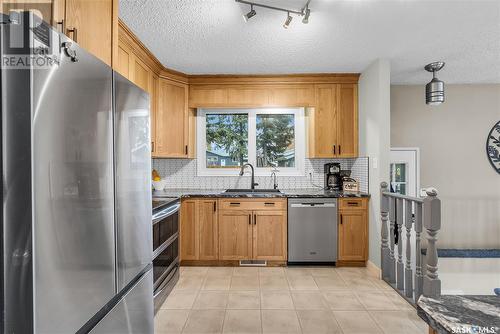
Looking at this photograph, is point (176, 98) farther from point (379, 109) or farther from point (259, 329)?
point (259, 329)

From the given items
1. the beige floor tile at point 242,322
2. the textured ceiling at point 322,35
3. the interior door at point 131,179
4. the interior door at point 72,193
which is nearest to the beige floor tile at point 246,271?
the beige floor tile at point 242,322

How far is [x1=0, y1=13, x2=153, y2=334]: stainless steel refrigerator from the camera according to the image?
76 cm

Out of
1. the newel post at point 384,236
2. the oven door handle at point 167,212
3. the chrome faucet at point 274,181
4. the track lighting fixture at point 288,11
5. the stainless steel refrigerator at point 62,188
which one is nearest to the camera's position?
the stainless steel refrigerator at point 62,188

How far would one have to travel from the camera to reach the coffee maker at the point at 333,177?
395cm

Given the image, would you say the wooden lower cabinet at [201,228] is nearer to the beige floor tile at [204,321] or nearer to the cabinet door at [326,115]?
the beige floor tile at [204,321]

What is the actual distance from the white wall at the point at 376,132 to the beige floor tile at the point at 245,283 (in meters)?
1.41

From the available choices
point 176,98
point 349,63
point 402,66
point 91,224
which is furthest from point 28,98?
point 402,66

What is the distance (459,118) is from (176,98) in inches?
166

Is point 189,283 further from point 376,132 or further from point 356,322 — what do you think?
point 376,132

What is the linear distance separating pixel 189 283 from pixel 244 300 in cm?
72

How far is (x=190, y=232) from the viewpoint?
3.52 meters

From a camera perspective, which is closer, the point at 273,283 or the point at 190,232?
the point at 273,283

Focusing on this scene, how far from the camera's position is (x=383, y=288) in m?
2.89

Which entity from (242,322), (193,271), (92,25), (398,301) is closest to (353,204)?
(398,301)
